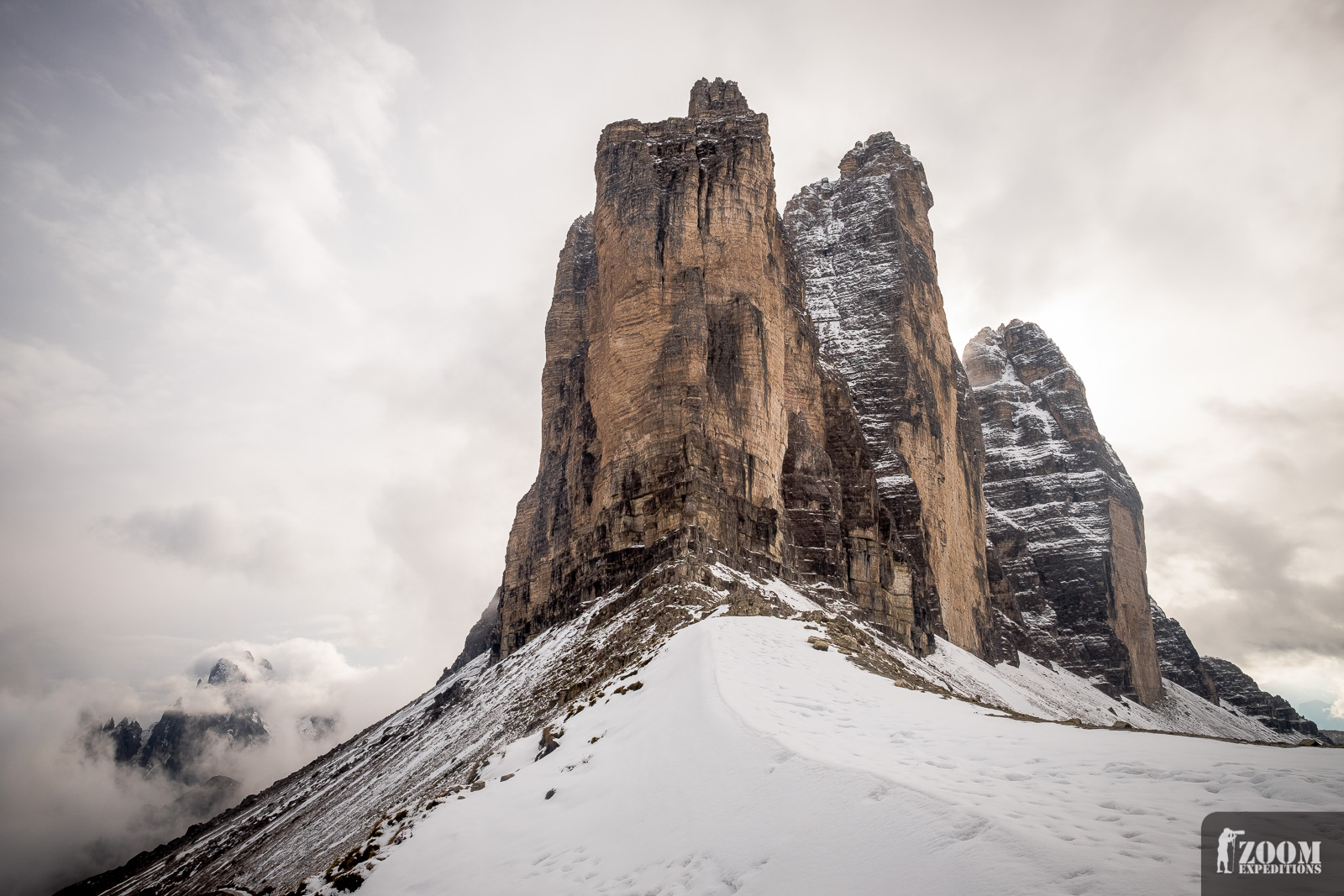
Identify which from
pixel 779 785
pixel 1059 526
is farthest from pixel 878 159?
pixel 779 785

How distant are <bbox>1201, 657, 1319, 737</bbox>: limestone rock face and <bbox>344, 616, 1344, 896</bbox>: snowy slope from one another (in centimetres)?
14190

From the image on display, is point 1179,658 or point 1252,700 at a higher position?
point 1179,658

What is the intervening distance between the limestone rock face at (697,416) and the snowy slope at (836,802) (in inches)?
725

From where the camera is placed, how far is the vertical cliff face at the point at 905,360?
200 ft

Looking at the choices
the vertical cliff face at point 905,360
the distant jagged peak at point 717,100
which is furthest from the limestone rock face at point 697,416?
the vertical cliff face at point 905,360

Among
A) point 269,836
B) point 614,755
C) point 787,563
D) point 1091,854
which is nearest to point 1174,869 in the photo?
point 1091,854

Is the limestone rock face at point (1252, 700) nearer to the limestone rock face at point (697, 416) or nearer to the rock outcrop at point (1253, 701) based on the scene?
the rock outcrop at point (1253, 701)

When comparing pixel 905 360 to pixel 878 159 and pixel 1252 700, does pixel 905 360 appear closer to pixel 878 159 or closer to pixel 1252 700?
pixel 878 159

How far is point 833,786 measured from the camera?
6723 millimetres

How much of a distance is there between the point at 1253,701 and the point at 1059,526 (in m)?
59.8

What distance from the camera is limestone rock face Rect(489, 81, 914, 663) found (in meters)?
34.8

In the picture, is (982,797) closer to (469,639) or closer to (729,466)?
(729,466)

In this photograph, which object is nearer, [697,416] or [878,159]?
[697,416]

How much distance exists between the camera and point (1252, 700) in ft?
400
